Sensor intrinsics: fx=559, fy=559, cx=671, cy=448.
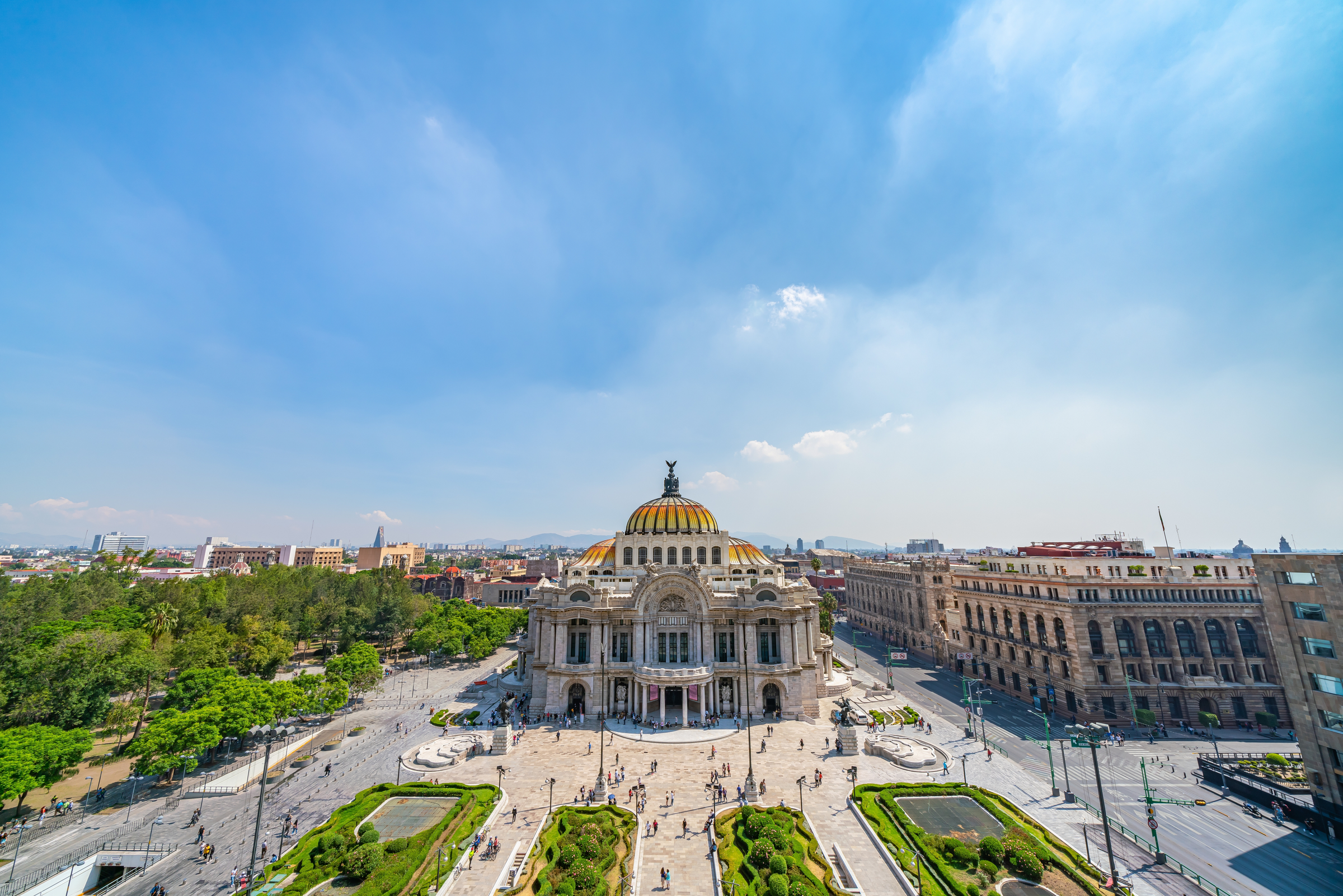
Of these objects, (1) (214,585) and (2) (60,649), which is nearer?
(2) (60,649)

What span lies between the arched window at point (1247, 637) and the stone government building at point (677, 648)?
141ft

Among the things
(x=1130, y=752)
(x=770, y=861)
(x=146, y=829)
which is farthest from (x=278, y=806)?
(x=1130, y=752)

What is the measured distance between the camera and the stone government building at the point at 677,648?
60.5 meters

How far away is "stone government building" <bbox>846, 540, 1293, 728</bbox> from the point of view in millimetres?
56312

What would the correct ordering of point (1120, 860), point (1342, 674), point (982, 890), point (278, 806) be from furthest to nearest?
point (278, 806) < point (1342, 674) < point (1120, 860) < point (982, 890)

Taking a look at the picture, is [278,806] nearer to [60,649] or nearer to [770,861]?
[60,649]

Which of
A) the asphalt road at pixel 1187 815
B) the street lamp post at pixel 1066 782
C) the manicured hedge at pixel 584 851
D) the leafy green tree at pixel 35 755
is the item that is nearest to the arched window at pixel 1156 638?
the asphalt road at pixel 1187 815

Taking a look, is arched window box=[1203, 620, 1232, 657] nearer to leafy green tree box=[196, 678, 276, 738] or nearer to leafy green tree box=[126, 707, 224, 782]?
leafy green tree box=[196, 678, 276, 738]

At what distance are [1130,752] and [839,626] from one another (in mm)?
75171

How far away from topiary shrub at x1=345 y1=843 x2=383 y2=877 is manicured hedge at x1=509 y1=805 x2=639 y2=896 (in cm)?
827

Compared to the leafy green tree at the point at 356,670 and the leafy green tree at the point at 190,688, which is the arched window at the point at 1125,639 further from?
the leafy green tree at the point at 190,688

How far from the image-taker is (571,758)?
48.9 meters

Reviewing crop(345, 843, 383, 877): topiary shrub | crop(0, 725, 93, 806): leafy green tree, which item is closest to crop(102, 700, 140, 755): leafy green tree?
crop(0, 725, 93, 806): leafy green tree

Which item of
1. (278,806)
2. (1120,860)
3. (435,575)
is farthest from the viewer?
(435,575)
